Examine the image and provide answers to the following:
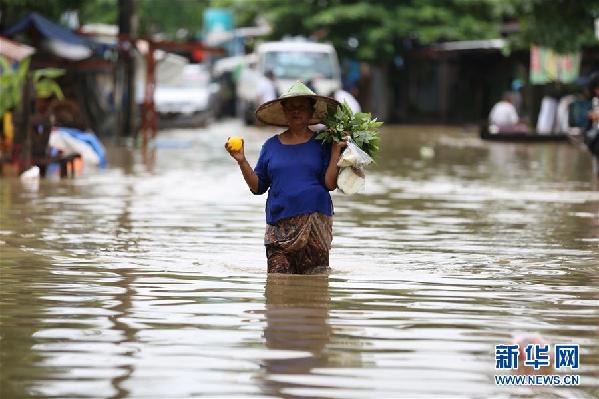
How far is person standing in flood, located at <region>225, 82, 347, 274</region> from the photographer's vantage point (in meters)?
9.99

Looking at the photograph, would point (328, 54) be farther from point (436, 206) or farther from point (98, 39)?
point (436, 206)

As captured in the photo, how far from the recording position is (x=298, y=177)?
32.8 ft

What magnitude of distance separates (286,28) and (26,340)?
2151 inches

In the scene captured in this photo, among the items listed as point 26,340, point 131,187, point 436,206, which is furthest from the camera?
point 131,187

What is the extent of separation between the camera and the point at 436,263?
1148 centimetres

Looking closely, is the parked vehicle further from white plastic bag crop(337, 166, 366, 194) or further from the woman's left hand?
white plastic bag crop(337, 166, 366, 194)

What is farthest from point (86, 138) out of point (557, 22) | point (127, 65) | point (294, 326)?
point (294, 326)

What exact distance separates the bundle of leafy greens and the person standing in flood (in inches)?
2.2

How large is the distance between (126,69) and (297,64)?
13847 mm

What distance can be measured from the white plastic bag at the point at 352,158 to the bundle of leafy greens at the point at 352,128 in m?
0.14

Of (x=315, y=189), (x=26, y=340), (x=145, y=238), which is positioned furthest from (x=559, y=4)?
(x=26, y=340)

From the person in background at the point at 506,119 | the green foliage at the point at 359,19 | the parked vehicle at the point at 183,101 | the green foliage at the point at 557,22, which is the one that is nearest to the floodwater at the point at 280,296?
the green foliage at the point at 557,22

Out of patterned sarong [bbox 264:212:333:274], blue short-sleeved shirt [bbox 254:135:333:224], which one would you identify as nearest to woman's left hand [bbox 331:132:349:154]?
blue short-sleeved shirt [bbox 254:135:333:224]

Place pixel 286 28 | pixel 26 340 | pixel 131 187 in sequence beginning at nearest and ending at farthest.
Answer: pixel 26 340 < pixel 131 187 < pixel 286 28
